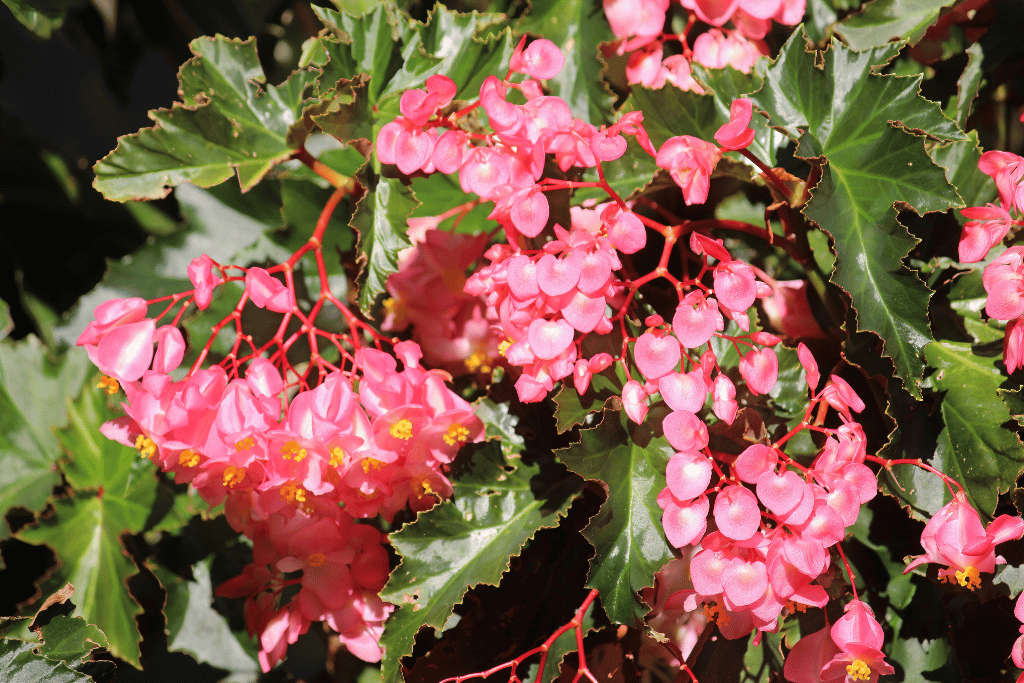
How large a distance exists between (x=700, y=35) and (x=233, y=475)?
2.05 feet

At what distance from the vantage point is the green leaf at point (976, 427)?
610mm

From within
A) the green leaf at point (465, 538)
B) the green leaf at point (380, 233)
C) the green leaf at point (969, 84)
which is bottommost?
the green leaf at point (465, 538)

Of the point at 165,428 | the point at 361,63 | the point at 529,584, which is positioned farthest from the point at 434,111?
the point at 529,584

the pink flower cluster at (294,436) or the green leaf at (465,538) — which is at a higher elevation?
the pink flower cluster at (294,436)

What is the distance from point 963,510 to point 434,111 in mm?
522

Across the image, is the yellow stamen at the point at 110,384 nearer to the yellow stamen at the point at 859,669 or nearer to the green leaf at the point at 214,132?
the green leaf at the point at 214,132

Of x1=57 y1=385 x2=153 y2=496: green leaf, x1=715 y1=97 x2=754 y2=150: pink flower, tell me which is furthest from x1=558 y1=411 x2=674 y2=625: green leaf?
x1=57 y1=385 x2=153 y2=496: green leaf

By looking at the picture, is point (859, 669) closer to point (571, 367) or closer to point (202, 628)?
Result: point (571, 367)

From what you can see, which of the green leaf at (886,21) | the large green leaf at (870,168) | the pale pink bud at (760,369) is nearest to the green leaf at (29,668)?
the pale pink bud at (760,369)

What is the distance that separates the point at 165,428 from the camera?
59 cm

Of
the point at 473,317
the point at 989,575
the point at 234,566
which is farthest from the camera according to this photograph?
the point at 234,566

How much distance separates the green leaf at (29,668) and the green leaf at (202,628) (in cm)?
21

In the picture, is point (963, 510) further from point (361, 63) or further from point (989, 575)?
point (361, 63)

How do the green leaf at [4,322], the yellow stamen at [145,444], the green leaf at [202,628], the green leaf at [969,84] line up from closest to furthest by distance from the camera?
1. the yellow stamen at [145,444]
2. the green leaf at [969,84]
3. the green leaf at [202,628]
4. the green leaf at [4,322]
